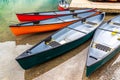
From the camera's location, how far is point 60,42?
9578 mm

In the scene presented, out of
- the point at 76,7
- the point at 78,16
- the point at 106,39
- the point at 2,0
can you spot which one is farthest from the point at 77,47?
the point at 2,0

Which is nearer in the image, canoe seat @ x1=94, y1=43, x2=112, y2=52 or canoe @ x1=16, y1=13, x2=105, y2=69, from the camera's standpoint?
canoe @ x1=16, y1=13, x2=105, y2=69

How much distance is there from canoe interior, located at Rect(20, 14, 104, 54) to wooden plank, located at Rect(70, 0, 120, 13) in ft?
6.87

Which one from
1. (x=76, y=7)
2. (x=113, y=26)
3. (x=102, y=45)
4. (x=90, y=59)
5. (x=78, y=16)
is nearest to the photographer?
(x=90, y=59)

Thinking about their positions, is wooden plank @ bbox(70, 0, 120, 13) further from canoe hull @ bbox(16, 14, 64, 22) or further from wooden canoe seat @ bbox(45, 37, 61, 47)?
wooden canoe seat @ bbox(45, 37, 61, 47)

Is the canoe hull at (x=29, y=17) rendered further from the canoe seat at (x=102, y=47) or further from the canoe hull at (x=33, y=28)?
the canoe seat at (x=102, y=47)

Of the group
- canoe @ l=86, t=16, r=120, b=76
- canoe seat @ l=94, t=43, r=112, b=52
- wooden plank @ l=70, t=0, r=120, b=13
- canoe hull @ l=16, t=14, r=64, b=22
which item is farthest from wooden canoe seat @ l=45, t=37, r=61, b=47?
wooden plank @ l=70, t=0, r=120, b=13

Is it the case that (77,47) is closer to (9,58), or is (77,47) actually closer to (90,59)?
(90,59)

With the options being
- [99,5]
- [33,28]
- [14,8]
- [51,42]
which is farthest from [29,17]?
[99,5]

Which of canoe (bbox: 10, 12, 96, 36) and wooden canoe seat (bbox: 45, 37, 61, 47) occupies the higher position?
canoe (bbox: 10, 12, 96, 36)

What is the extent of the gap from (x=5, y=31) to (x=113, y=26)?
7.34 m

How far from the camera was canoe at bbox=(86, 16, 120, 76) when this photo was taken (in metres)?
7.45

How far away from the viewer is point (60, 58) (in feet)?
30.1

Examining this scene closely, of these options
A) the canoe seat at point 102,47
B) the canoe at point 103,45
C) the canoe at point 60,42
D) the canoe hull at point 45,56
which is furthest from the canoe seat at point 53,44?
the canoe seat at point 102,47
